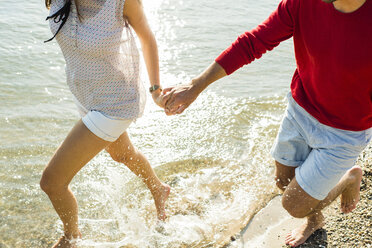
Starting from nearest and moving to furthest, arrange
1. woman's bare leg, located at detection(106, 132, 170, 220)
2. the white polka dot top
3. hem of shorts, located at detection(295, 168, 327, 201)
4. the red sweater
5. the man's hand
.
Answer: the red sweater, the white polka dot top, hem of shorts, located at detection(295, 168, 327, 201), the man's hand, woman's bare leg, located at detection(106, 132, 170, 220)

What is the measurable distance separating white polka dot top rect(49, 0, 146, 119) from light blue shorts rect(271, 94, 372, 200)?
1269 millimetres

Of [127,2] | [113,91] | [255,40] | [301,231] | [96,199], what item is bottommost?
[96,199]

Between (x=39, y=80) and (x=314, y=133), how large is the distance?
15.8 feet

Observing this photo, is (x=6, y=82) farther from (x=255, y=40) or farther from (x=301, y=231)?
(x=301, y=231)

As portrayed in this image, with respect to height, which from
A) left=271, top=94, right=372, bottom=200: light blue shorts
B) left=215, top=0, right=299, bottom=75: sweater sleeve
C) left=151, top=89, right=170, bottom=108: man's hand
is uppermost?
left=215, top=0, right=299, bottom=75: sweater sleeve

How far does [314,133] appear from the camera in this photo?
2859 millimetres

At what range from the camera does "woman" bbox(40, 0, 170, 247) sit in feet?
8.66

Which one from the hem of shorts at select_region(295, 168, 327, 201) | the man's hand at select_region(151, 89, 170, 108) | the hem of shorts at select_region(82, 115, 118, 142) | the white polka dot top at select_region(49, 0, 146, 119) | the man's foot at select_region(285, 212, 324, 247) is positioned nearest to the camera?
the white polka dot top at select_region(49, 0, 146, 119)

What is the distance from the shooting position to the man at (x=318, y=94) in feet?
8.02

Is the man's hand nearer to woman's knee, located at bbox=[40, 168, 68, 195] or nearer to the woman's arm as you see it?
the woman's arm

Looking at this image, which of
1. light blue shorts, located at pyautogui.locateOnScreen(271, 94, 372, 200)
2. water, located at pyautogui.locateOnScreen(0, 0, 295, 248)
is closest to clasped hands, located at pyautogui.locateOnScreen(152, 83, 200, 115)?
light blue shorts, located at pyautogui.locateOnScreen(271, 94, 372, 200)

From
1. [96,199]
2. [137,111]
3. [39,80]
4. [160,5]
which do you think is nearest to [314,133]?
[137,111]

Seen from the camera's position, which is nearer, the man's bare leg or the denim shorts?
the denim shorts

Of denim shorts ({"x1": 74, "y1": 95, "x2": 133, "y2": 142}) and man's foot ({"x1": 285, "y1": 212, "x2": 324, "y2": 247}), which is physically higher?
denim shorts ({"x1": 74, "y1": 95, "x2": 133, "y2": 142})
